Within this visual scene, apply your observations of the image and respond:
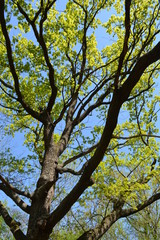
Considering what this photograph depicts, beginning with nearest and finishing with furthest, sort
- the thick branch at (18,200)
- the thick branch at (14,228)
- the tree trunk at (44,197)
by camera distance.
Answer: the tree trunk at (44,197), the thick branch at (14,228), the thick branch at (18,200)

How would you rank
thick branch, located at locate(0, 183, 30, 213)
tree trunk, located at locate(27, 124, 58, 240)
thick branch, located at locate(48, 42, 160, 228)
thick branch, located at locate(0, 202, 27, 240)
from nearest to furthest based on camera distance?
thick branch, located at locate(48, 42, 160, 228)
tree trunk, located at locate(27, 124, 58, 240)
thick branch, located at locate(0, 202, 27, 240)
thick branch, located at locate(0, 183, 30, 213)

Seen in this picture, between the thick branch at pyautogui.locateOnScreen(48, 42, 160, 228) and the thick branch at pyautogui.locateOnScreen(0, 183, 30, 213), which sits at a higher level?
the thick branch at pyautogui.locateOnScreen(0, 183, 30, 213)

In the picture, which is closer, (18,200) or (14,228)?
(14,228)

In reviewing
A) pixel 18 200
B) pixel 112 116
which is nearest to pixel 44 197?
pixel 18 200

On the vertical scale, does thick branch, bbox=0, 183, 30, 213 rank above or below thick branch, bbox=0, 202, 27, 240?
above

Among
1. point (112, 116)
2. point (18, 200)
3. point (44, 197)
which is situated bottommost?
point (112, 116)

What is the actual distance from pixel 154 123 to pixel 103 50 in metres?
2.81

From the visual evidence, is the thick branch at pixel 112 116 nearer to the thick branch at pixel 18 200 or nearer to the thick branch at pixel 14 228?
the thick branch at pixel 14 228

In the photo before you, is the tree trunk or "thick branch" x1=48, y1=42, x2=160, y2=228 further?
the tree trunk

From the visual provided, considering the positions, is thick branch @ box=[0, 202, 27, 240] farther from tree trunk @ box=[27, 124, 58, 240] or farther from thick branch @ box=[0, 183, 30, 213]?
thick branch @ box=[0, 183, 30, 213]

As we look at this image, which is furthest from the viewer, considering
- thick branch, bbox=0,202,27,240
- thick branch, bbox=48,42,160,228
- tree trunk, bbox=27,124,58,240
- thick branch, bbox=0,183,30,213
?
thick branch, bbox=0,183,30,213

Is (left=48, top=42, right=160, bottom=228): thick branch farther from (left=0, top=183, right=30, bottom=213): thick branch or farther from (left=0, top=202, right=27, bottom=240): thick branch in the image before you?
(left=0, top=183, right=30, bottom=213): thick branch

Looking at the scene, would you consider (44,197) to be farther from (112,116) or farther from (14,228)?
→ (112,116)

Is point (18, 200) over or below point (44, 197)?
over
